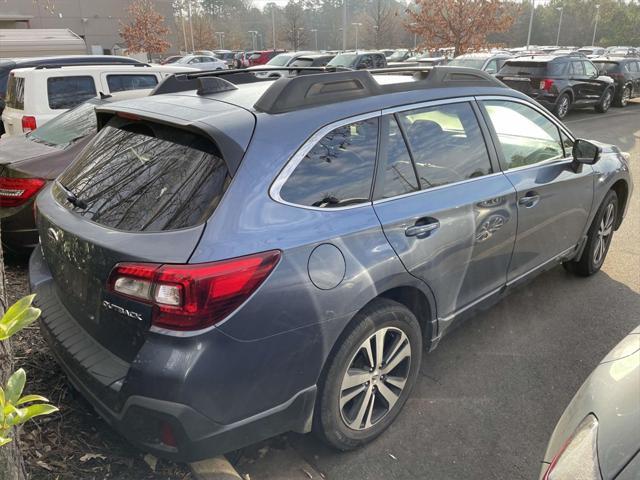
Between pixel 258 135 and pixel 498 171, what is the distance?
1.74m

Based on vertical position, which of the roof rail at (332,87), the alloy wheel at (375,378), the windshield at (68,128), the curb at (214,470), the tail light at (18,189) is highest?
the roof rail at (332,87)

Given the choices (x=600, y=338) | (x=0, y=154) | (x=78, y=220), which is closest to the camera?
(x=78, y=220)

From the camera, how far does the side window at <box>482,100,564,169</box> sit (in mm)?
3350

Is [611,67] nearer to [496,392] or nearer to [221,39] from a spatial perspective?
[496,392]

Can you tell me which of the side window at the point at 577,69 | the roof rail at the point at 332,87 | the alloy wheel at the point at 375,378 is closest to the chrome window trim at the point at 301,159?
the roof rail at the point at 332,87

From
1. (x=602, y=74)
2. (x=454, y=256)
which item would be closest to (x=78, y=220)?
(x=454, y=256)

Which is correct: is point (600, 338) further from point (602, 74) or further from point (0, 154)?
point (602, 74)

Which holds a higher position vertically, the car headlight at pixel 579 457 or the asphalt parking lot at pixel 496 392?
the car headlight at pixel 579 457

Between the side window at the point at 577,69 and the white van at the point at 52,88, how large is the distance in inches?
480

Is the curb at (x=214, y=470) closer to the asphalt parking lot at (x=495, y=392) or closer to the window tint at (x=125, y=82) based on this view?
the asphalt parking lot at (x=495, y=392)

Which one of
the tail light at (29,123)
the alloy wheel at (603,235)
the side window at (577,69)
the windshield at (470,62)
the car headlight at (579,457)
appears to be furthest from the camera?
the windshield at (470,62)

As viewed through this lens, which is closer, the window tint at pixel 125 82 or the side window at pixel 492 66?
the window tint at pixel 125 82

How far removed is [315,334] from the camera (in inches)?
85.4

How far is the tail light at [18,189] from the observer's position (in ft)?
13.1
